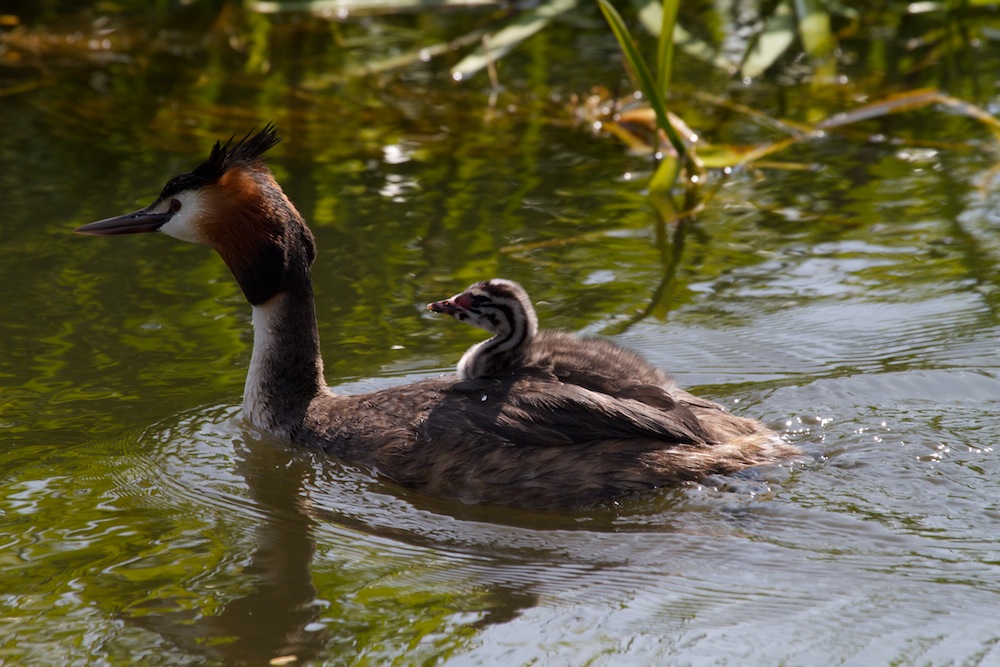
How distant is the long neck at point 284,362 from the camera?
19.4 ft

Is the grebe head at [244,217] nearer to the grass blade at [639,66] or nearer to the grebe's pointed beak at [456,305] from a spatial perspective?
the grebe's pointed beak at [456,305]

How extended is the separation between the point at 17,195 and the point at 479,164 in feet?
9.41

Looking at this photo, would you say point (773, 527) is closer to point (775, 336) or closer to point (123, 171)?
point (775, 336)

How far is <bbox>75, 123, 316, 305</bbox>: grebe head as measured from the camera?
595 centimetres

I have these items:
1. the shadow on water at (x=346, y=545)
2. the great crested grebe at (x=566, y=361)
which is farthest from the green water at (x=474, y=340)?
the great crested grebe at (x=566, y=361)

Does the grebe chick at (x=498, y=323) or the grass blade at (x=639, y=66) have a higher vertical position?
the grass blade at (x=639, y=66)

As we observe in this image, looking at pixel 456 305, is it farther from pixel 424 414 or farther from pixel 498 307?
pixel 424 414

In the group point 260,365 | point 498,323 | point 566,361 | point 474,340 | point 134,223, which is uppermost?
point 134,223

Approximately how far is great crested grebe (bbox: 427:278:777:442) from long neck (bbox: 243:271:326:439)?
0.74 m

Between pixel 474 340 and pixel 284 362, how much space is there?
1.07 m

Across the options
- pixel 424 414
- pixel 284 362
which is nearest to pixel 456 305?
pixel 424 414

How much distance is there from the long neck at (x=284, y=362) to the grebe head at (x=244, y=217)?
0.25 feet

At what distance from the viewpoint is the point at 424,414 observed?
5.46 m

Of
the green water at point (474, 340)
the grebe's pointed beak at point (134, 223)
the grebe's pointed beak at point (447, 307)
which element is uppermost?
the grebe's pointed beak at point (134, 223)
